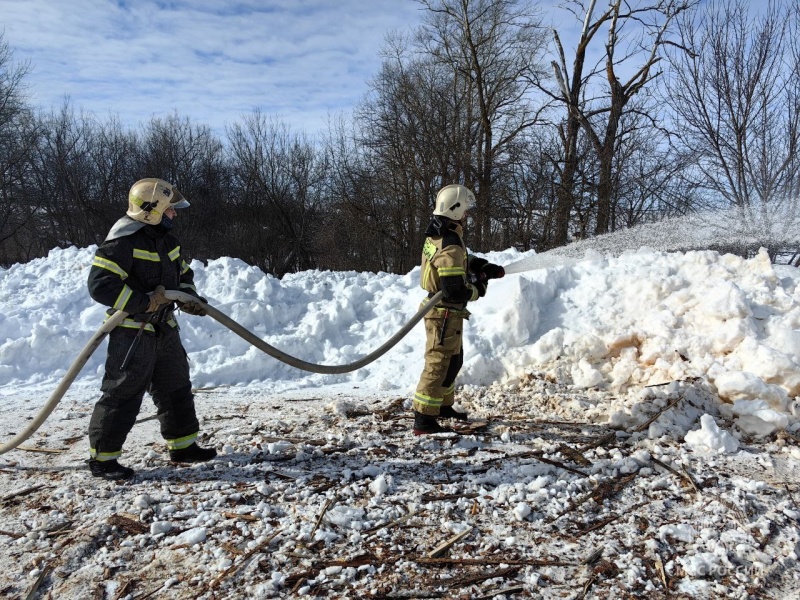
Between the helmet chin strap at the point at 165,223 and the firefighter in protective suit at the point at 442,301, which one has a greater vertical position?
the helmet chin strap at the point at 165,223

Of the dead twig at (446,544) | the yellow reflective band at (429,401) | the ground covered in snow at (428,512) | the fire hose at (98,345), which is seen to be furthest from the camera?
the yellow reflective band at (429,401)

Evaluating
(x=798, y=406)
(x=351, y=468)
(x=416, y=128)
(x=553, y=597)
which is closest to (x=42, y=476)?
(x=351, y=468)

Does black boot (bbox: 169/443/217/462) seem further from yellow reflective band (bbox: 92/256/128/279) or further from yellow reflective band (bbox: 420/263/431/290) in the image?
yellow reflective band (bbox: 420/263/431/290)

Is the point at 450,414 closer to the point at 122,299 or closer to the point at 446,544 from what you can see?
the point at 446,544

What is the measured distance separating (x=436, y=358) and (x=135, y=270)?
2.11m

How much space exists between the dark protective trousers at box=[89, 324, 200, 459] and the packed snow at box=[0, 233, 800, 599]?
260 millimetres

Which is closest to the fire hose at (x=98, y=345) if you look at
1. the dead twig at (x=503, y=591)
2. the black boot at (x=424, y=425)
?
the black boot at (x=424, y=425)

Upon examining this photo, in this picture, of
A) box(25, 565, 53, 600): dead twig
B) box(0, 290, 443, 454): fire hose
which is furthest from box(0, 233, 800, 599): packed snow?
box(0, 290, 443, 454): fire hose

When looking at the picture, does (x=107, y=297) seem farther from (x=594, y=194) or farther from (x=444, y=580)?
(x=594, y=194)

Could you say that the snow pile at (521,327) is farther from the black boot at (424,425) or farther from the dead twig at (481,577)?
the dead twig at (481,577)

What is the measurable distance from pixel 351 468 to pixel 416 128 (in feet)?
43.0

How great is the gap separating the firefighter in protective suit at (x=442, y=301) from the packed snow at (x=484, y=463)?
26 centimetres

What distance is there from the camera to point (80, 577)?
94.7 inches

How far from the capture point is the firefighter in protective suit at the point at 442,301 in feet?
13.0
